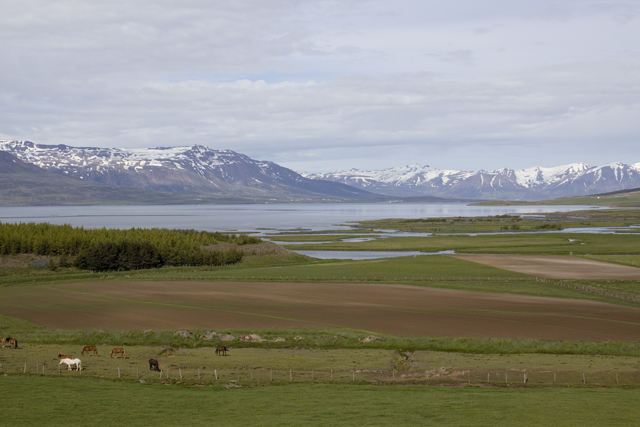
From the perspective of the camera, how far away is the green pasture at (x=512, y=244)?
89.3m

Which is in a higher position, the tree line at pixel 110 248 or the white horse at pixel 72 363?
the tree line at pixel 110 248

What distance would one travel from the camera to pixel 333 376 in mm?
25141

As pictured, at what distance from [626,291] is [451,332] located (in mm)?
24170

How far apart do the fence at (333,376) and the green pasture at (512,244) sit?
66.0 metres

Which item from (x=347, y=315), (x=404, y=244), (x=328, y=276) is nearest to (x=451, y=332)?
(x=347, y=315)

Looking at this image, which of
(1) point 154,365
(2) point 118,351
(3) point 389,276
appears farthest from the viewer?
(3) point 389,276

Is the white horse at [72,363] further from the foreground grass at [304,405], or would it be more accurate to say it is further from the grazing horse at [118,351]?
the grazing horse at [118,351]

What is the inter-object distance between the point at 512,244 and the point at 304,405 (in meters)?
89.4

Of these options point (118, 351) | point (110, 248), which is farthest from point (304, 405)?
point (110, 248)

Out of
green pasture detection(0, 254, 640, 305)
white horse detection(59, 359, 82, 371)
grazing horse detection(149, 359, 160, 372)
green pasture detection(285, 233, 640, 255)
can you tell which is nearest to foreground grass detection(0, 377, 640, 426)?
white horse detection(59, 359, 82, 371)

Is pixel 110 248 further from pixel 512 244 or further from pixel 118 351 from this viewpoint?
pixel 512 244

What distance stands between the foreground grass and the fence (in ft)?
4.37

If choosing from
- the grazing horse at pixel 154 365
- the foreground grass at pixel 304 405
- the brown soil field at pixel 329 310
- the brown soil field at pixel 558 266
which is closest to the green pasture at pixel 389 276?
the brown soil field at pixel 558 266

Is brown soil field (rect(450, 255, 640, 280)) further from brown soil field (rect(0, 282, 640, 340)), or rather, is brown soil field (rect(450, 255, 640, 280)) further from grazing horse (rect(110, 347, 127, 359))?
grazing horse (rect(110, 347, 127, 359))
